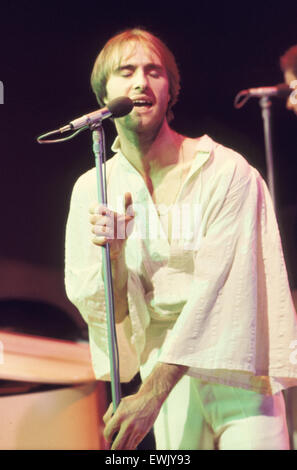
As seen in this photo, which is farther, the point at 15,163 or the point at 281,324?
the point at 15,163

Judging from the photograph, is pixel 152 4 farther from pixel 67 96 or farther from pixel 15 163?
pixel 15 163

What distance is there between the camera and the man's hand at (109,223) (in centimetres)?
135

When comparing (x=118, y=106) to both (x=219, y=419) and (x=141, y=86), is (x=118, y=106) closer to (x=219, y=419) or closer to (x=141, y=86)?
(x=141, y=86)

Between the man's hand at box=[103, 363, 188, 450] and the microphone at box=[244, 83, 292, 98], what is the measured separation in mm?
943

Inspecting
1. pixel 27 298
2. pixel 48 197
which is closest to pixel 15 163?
pixel 48 197

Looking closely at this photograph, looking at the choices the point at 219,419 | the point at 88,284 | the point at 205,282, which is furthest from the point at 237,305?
the point at 88,284

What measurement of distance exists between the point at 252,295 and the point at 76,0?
116 centimetres

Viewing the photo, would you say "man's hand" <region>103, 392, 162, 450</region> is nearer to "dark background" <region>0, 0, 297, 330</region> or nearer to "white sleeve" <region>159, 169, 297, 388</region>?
"white sleeve" <region>159, 169, 297, 388</region>

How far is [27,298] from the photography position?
2172 millimetres

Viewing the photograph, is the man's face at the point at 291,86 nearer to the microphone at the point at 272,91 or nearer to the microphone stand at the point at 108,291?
the microphone at the point at 272,91

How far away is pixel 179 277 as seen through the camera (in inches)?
59.1

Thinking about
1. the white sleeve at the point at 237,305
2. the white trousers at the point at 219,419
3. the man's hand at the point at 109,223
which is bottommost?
the white trousers at the point at 219,419

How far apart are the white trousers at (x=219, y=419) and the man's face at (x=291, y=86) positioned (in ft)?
3.09

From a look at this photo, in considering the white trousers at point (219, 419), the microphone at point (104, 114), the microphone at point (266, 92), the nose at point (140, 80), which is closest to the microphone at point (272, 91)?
the microphone at point (266, 92)
